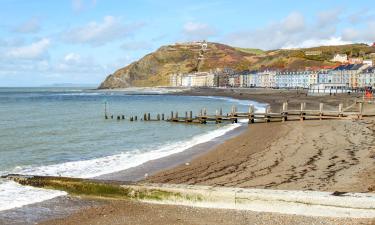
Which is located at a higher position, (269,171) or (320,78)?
(320,78)

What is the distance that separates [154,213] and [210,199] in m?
1.18

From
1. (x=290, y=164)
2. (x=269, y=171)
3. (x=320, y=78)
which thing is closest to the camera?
(x=269, y=171)

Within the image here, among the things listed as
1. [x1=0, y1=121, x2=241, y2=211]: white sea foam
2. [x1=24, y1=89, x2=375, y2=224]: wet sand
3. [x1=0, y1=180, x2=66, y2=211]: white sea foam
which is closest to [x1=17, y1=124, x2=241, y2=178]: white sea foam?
[x1=0, y1=121, x2=241, y2=211]: white sea foam

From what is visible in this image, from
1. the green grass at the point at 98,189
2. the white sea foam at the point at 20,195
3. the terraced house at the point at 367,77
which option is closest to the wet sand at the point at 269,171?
the green grass at the point at 98,189

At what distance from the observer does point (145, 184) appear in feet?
33.4

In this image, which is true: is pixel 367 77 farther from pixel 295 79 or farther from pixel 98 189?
pixel 98 189

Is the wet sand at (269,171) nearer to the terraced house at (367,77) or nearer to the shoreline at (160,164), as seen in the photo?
the shoreline at (160,164)

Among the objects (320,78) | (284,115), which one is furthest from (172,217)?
(320,78)

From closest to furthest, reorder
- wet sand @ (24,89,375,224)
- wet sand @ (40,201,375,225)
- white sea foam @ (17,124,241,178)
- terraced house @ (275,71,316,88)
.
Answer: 1. wet sand @ (40,201,375,225)
2. wet sand @ (24,89,375,224)
3. white sea foam @ (17,124,241,178)
4. terraced house @ (275,71,316,88)

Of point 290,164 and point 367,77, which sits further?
point 367,77

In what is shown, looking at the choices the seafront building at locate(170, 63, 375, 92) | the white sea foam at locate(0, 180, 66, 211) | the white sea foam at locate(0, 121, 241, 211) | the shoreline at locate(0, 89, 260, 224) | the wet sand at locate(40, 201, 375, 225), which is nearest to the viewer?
the wet sand at locate(40, 201, 375, 225)

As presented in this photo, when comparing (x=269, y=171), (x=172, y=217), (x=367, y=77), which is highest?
(x=367, y=77)

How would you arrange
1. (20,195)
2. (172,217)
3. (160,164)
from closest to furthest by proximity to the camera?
(172,217), (20,195), (160,164)

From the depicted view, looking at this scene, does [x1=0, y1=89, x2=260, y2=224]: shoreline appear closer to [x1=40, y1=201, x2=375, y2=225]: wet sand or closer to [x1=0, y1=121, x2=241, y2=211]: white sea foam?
[x1=0, y1=121, x2=241, y2=211]: white sea foam
